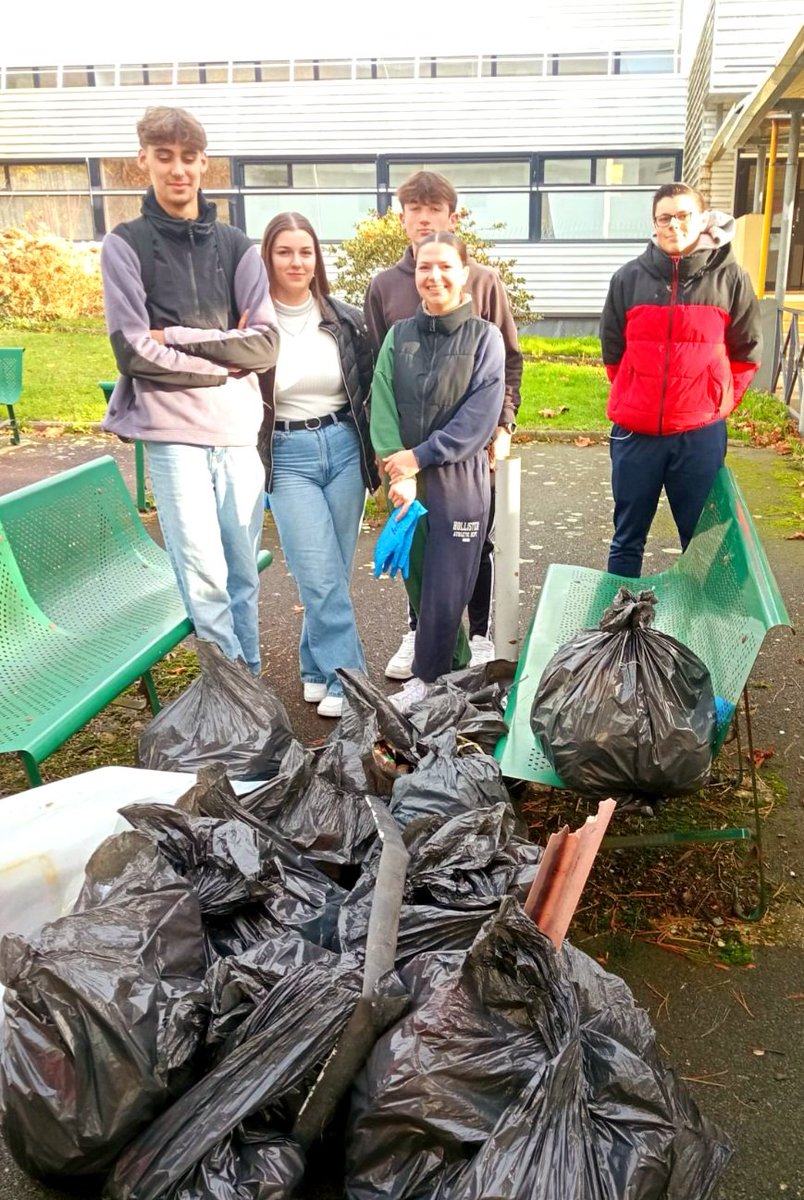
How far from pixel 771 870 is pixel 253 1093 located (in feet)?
6.10

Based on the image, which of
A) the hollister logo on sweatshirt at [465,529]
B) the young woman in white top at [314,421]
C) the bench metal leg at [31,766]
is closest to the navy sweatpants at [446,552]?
the hollister logo on sweatshirt at [465,529]

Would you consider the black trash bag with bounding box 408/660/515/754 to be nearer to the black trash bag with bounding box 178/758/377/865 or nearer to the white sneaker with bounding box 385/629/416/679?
the black trash bag with bounding box 178/758/377/865

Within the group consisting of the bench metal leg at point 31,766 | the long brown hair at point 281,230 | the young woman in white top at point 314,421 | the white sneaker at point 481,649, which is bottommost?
the white sneaker at point 481,649

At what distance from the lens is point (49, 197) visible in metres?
22.8

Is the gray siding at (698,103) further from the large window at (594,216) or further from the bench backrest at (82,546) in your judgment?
the bench backrest at (82,546)

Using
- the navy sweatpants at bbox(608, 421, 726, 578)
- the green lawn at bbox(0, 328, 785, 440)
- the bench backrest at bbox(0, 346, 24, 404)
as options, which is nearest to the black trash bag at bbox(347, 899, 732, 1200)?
the navy sweatpants at bbox(608, 421, 726, 578)

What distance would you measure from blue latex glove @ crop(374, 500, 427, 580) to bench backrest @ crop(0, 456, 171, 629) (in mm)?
1139

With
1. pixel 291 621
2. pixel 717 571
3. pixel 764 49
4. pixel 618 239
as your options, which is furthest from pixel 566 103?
pixel 717 571

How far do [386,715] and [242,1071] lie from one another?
142 centimetres

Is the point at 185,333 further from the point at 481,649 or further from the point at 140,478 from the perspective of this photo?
the point at 140,478

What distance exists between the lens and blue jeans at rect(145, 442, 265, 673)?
354 cm

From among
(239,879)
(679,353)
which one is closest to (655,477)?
(679,353)

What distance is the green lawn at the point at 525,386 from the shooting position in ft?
34.6

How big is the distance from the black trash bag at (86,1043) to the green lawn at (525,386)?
8775mm
